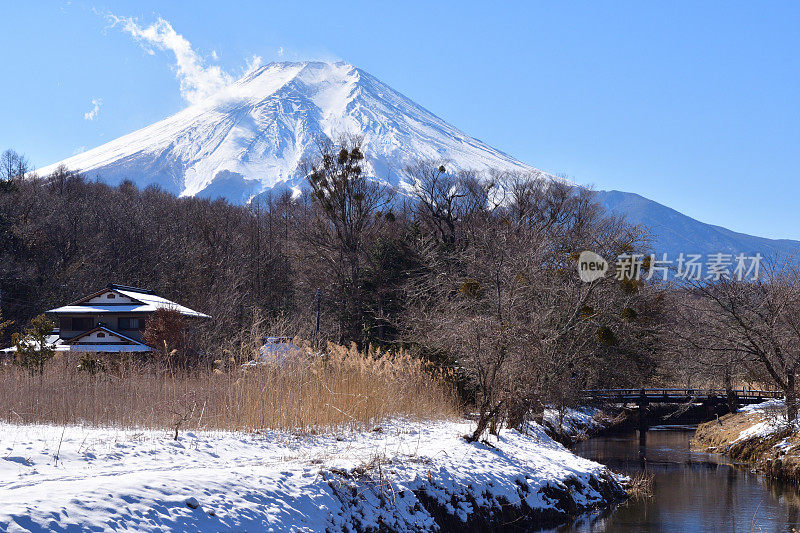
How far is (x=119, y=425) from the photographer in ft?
41.0

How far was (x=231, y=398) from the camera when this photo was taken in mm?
13680

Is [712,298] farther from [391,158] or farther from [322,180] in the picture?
[391,158]

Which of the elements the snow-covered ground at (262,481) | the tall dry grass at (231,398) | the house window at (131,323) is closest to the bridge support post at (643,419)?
the snow-covered ground at (262,481)

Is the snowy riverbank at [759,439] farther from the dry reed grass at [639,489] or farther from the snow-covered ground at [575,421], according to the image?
the dry reed grass at [639,489]

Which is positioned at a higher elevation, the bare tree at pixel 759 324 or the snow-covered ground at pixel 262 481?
the bare tree at pixel 759 324

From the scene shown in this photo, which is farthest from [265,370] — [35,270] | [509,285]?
[35,270]

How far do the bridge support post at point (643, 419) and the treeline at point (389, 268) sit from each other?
1.57 meters

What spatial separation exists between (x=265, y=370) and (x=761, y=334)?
1663 cm

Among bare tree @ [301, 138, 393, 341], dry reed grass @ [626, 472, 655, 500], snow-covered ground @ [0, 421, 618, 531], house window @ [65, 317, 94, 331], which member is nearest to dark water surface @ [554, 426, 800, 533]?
dry reed grass @ [626, 472, 655, 500]

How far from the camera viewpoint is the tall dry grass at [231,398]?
12898 millimetres

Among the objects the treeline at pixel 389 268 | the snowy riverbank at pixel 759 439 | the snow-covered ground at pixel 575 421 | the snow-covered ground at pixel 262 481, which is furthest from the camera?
the snow-covered ground at pixel 575 421

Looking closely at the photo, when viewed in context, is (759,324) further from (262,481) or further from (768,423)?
(262,481)

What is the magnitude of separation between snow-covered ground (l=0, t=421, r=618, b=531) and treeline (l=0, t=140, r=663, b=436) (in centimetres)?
176

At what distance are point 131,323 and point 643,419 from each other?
27.1 m
